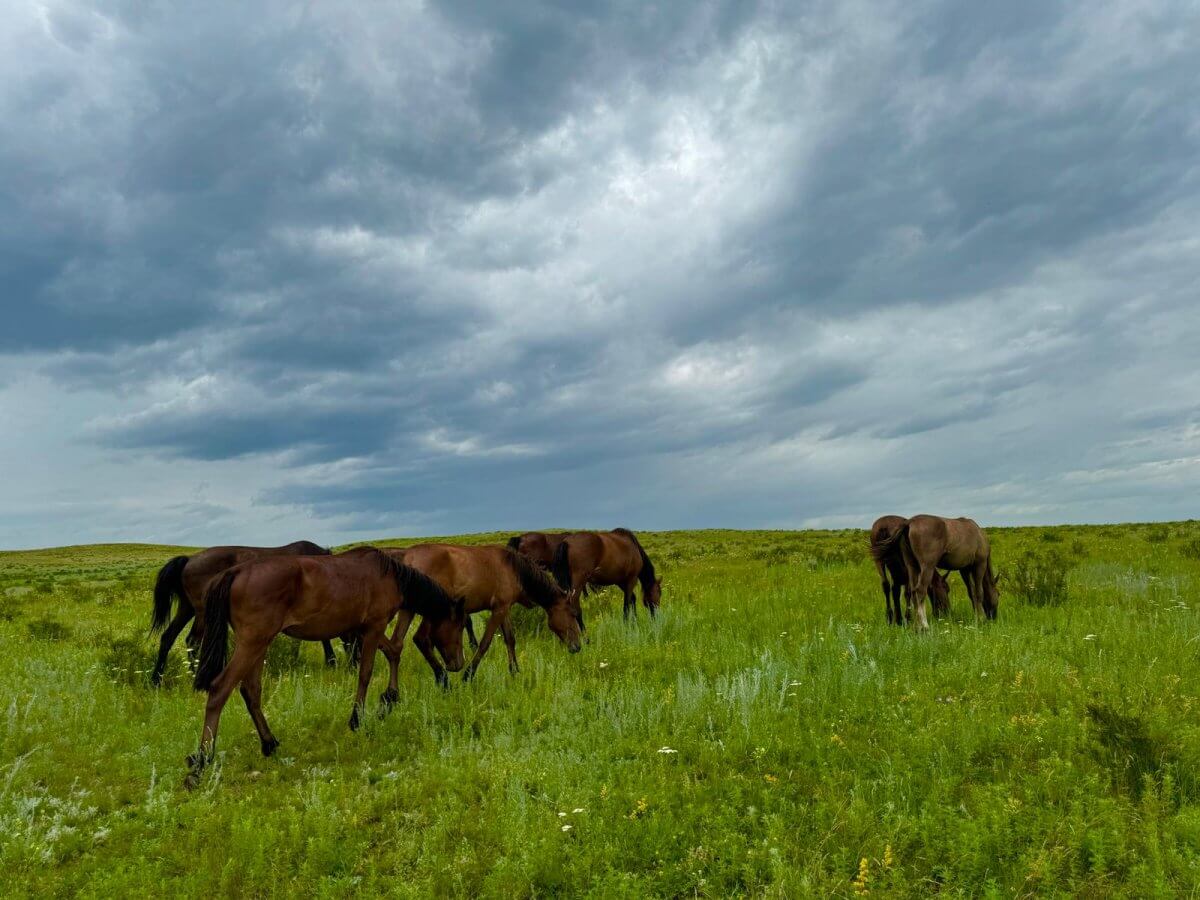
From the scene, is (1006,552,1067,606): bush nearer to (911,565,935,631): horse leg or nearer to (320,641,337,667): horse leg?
(911,565,935,631): horse leg

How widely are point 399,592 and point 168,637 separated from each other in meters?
3.95

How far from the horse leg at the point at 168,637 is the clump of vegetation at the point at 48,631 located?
226 inches

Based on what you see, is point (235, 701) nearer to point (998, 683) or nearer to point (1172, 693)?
point (998, 683)

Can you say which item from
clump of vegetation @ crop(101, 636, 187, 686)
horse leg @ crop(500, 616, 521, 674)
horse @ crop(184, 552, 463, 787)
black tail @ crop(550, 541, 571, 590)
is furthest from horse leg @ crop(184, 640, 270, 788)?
black tail @ crop(550, 541, 571, 590)

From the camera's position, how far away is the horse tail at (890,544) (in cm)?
1162

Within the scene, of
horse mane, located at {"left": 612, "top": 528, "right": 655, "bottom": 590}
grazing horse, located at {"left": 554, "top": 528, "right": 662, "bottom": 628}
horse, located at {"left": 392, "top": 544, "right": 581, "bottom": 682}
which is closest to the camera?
horse, located at {"left": 392, "top": 544, "right": 581, "bottom": 682}

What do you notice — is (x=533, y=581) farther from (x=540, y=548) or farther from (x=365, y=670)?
(x=540, y=548)

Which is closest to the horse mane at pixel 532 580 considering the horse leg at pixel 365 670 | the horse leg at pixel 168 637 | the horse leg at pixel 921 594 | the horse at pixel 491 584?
the horse at pixel 491 584

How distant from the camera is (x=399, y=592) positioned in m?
8.12

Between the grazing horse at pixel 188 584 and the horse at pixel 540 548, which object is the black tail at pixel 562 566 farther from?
the grazing horse at pixel 188 584

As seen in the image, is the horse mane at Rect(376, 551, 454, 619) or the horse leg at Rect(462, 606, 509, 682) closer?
the horse mane at Rect(376, 551, 454, 619)

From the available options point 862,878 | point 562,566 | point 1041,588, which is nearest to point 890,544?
point 1041,588

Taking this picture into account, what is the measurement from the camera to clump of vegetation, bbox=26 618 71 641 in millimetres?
13625

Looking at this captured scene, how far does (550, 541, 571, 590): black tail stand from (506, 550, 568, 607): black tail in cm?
202
